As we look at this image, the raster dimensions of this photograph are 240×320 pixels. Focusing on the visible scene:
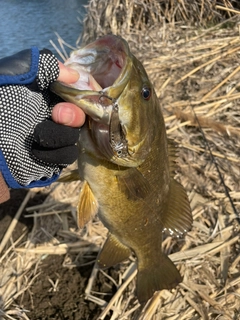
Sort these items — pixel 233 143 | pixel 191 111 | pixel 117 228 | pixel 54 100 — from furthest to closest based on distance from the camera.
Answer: pixel 191 111 → pixel 233 143 → pixel 117 228 → pixel 54 100

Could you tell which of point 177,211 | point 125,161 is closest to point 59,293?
point 177,211

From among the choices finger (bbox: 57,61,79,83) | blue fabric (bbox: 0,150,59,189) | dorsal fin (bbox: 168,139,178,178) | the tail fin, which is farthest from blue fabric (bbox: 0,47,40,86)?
the tail fin

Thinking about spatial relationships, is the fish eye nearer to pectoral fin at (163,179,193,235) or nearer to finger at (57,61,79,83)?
finger at (57,61,79,83)

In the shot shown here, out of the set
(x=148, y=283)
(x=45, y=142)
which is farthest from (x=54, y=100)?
(x=148, y=283)

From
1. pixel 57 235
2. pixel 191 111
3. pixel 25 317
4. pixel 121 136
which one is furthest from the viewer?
pixel 191 111

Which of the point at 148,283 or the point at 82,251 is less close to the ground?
the point at 148,283

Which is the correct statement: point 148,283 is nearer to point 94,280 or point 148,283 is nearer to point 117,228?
point 117,228

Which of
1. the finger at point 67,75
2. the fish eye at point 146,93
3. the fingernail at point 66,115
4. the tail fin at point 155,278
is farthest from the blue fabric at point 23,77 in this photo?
the tail fin at point 155,278
